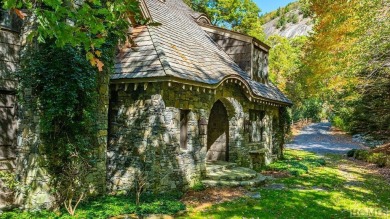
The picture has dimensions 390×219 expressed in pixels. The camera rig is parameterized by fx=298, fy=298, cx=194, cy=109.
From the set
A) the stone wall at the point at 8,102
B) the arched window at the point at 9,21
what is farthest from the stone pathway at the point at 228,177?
the arched window at the point at 9,21

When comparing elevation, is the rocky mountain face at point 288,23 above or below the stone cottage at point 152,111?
above

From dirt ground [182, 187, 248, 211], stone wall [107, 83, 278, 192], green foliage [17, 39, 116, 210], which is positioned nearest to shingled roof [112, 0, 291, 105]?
stone wall [107, 83, 278, 192]

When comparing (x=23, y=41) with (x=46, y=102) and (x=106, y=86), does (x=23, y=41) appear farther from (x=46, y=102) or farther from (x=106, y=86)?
(x=106, y=86)

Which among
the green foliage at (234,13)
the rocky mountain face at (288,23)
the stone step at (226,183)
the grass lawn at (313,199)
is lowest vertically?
the grass lawn at (313,199)

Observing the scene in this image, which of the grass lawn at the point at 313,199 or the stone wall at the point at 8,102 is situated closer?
the stone wall at the point at 8,102

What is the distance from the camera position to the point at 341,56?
1192cm

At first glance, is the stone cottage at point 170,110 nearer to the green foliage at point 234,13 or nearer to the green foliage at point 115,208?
the green foliage at point 115,208

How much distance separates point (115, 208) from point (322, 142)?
88.7 ft

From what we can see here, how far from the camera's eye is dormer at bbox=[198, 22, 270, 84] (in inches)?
593

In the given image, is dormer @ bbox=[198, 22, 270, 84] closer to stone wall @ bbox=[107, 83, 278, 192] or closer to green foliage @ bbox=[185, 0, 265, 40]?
stone wall @ bbox=[107, 83, 278, 192]

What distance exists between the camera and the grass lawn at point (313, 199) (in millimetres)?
7797

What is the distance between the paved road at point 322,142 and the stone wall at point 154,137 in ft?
57.9

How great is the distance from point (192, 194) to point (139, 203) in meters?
1.98

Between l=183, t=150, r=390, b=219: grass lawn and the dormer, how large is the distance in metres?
5.47
